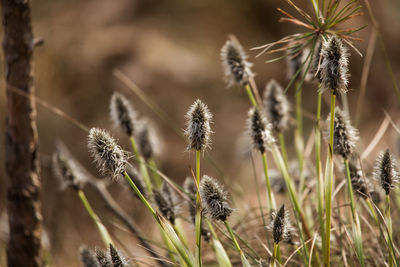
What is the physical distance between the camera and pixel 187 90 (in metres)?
4.21

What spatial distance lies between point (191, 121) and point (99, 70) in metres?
3.25

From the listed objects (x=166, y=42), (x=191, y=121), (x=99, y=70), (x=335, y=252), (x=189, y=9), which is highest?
(x=189, y=9)

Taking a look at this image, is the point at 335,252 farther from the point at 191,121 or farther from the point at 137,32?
the point at 137,32

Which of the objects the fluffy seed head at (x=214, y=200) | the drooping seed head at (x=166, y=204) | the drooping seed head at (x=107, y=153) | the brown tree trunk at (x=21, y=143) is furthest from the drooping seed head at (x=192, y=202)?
the brown tree trunk at (x=21, y=143)

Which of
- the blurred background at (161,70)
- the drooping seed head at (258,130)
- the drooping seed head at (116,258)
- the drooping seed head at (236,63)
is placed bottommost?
the drooping seed head at (116,258)

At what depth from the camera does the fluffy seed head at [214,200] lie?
1137 mm

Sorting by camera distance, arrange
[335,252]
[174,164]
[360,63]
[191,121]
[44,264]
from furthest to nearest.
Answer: [360,63]
[174,164]
[44,264]
[335,252]
[191,121]

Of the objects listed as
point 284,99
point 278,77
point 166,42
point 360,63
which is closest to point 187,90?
point 166,42

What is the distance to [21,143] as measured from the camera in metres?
1.62

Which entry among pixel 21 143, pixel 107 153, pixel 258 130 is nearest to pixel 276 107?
pixel 258 130

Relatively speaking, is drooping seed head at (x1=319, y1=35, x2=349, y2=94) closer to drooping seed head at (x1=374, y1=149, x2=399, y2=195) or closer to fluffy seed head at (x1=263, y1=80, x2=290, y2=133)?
drooping seed head at (x1=374, y1=149, x2=399, y2=195)

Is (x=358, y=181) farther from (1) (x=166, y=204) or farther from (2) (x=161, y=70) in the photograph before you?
(2) (x=161, y=70)

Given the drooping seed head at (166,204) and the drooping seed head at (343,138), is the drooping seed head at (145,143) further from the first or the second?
the drooping seed head at (343,138)

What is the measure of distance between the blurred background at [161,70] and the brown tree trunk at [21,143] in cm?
177
